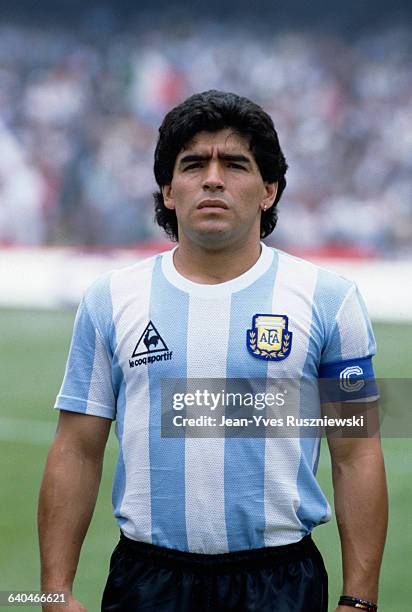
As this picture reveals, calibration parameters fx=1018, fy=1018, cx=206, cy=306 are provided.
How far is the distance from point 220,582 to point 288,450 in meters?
0.35

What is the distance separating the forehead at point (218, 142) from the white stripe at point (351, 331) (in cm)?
47

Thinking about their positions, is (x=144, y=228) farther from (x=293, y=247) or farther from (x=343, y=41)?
(x=343, y=41)

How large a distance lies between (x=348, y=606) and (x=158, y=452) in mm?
580

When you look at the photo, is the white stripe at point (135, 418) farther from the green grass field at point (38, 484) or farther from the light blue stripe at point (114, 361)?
the green grass field at point (38, 484)

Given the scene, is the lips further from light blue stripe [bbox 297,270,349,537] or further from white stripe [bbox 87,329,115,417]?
white stripe [bbox 87,329,115,417]

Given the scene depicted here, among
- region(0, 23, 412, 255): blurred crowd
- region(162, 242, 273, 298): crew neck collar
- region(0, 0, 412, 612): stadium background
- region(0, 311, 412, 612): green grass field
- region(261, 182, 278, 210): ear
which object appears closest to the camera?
region(162, 242, 273, 298): crew neck collar

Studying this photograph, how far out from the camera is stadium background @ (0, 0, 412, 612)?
55.3 feet

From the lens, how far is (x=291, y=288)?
2.51m

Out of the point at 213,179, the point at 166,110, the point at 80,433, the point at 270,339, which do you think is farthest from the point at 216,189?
the point at 166,110

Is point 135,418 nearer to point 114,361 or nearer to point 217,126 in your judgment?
point 114,361

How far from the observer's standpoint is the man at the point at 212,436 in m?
2.41

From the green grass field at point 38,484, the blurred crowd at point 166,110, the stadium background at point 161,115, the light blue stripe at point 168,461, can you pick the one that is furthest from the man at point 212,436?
the blurred crowd at point 166,110

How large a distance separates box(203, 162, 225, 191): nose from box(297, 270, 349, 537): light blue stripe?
0.34m

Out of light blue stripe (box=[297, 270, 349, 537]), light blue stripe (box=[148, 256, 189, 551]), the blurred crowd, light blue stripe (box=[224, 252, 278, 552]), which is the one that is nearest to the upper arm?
light blue stripe (box=[148, 256, 189, 551])
